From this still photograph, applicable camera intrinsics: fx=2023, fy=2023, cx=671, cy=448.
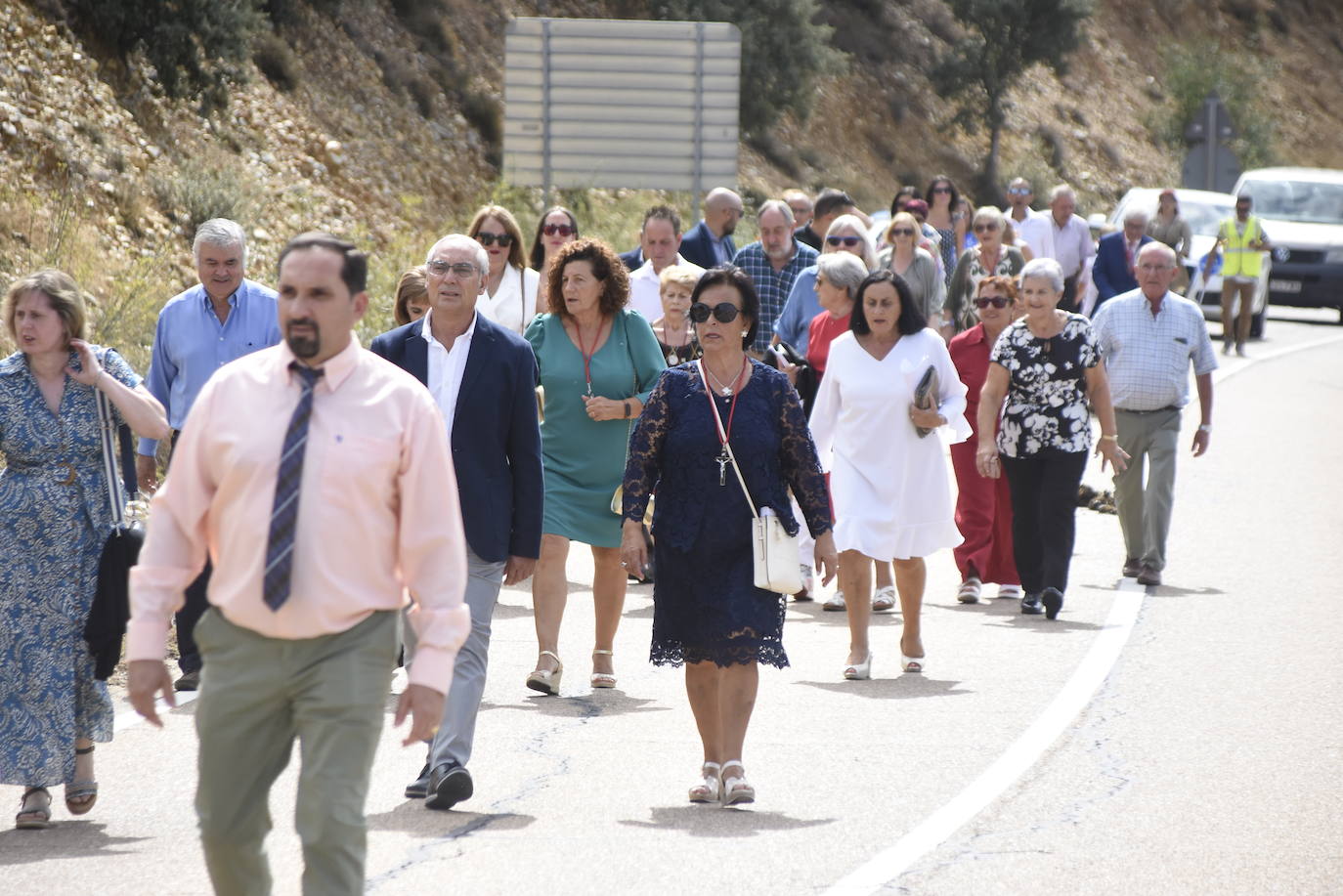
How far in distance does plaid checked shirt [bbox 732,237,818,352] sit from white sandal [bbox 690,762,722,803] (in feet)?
22.0

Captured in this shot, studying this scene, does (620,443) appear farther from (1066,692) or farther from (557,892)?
(557,892)

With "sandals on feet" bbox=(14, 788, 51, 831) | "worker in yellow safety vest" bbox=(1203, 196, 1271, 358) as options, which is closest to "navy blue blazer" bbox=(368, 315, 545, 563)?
"sandals on feet" bbox=(14, 788, 51, 831)

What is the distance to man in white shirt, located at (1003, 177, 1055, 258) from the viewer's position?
21.1 meters

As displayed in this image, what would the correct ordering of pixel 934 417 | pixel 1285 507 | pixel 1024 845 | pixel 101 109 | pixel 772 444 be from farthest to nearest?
pixel 101 109 → pixel 1285 507 → pixel 934 417 → pixel 772 444 → pixel 1024 845

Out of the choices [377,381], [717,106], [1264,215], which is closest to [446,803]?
[377,381]

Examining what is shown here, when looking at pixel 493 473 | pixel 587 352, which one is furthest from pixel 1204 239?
pixel 493 473

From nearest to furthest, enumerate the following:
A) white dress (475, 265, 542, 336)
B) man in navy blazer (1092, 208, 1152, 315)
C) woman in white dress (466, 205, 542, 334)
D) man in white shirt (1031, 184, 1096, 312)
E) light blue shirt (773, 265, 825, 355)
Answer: woman in white dress (466, 205, 542, 334), white dress (475, 265, 542, 336), light blue shirt (773, 265, 825, 355), man in navy blazer (1092, 208, 1152, 315), man in white shirt (1031, 184, 1096, 312)

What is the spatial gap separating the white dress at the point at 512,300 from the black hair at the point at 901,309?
233 centimetres

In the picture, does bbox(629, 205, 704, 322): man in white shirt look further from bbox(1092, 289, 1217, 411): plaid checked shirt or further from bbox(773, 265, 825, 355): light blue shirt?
bbox(1092, 289, 1217, 411): plaid checked shirt

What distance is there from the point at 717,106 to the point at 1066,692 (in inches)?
684

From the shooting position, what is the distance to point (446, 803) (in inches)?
271

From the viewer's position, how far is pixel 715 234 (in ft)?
50.3

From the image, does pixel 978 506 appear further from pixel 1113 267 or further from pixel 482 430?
pixel 1113 267

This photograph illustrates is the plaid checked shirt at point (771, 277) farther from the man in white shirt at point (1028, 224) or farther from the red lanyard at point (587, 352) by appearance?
the man in white shirt at point (1028, 224)
